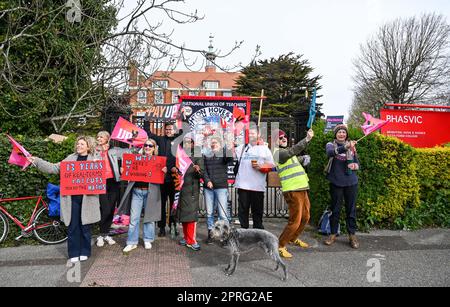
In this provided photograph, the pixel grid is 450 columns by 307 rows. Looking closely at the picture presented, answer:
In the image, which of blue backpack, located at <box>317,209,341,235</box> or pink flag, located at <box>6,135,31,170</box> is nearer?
pink flag, located at <box>6,135,31,170</box>

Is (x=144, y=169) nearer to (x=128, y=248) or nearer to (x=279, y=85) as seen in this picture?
(x=128, y=248)

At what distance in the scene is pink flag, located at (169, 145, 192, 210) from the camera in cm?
551

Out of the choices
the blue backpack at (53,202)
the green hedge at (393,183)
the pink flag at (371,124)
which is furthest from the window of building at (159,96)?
the pink flag at (371,124)

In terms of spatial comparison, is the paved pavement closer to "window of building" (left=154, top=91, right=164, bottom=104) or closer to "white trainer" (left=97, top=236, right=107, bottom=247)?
"white trainer" (left=97, top=236, right=107, bottom=247)

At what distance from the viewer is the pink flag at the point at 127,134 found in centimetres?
621

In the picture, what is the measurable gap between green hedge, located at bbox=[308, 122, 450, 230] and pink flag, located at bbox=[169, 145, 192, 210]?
301 centimetres

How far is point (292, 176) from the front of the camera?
5.14 m

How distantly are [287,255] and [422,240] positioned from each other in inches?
118

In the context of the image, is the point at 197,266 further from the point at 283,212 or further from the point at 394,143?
the point at 394,143

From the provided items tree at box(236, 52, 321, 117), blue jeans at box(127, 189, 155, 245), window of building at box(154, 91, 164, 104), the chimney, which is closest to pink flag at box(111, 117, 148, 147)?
blue jeans at box(127, 189, 155, 245)

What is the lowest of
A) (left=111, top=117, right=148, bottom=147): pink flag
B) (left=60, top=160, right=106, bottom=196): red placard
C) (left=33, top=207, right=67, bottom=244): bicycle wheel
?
(left=33, top=207, right=67, bottom=244): bicycle wheel

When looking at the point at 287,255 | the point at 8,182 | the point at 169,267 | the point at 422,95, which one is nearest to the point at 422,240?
the point at 287,255

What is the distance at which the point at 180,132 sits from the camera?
258 inches

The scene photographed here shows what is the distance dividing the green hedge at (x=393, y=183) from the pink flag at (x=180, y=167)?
3.01m
